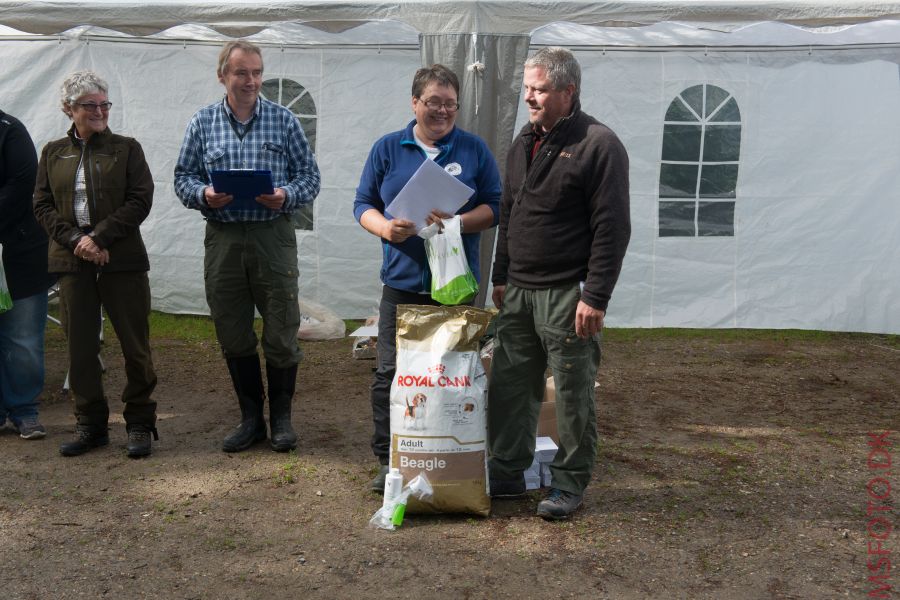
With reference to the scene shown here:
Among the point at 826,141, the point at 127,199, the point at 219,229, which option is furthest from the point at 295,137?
the point at 826,141

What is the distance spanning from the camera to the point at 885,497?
148 inches

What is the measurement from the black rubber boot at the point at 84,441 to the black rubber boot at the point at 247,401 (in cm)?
58

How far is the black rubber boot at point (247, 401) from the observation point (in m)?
4.25

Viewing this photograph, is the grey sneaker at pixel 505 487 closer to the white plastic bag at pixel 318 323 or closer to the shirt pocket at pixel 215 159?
the shirt pocket at pixel 215 159

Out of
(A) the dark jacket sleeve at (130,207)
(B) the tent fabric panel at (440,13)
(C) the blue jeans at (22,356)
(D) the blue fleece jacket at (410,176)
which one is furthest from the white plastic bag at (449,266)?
(C) the blue jeans at (22,356)

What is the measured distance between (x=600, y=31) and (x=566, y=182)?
3.76 m

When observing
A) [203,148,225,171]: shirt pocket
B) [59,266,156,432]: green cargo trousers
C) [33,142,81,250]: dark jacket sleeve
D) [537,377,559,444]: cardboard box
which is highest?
[203,148,225,171]: shirt pocket

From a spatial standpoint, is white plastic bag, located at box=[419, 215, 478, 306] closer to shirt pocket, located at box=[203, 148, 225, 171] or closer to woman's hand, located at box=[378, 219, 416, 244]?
woman's hand, located at box=[378, 219, 416, 244]

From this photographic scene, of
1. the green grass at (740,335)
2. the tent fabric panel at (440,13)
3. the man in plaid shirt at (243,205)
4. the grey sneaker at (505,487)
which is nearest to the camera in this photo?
the grey sneaker at (505,487)

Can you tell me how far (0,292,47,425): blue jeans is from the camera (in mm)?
4488

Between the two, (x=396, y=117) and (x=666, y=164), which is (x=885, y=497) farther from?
(x=396, y=117)

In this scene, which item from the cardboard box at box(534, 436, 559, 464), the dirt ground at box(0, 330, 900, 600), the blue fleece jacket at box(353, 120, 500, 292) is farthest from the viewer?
the cardboard box at box(534, 436, 559, 464)

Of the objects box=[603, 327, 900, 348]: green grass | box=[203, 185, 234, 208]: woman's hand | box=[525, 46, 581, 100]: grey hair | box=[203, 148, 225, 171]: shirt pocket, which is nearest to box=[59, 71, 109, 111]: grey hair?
box=[203, 148, 225, 171]: shirt pocket

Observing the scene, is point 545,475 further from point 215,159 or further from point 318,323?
point 318,323
